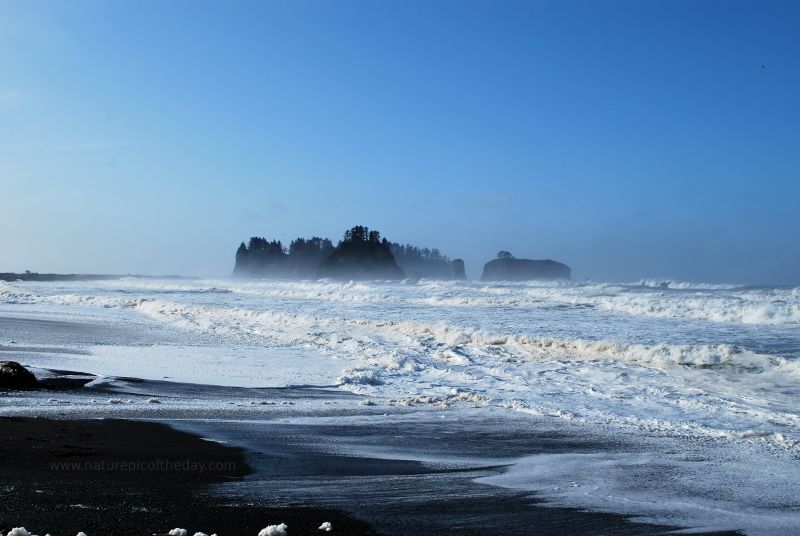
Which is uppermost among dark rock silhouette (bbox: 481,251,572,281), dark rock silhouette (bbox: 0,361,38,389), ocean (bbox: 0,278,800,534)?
dark rock silhouette (bbox: 481,251,572,281)

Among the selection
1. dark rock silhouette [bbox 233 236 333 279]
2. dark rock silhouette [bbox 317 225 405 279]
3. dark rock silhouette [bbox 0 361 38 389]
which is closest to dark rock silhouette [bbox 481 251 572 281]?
dark rock silhouette [bbox 317 225 405 279]

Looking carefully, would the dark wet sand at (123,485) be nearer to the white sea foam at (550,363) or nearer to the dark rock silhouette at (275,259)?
the white sea foam at (550,363)

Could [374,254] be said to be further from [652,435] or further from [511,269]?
[652,435]

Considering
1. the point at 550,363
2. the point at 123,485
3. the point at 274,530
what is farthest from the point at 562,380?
the point at 274,530

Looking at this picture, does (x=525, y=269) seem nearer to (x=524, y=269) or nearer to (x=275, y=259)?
(x=524, y=269)

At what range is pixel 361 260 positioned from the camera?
11044 cm

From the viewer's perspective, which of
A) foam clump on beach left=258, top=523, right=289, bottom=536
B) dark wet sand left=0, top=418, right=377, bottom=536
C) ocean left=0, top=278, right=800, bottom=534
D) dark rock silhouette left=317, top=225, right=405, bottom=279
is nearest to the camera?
foam clump on beach left=258, top=523, right=289, bottom=536

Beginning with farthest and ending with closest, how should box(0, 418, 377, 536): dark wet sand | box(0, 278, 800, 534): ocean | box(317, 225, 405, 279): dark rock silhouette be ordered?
box(317, 225, 405, 279): dark rock silhouette < box(0, 278, 800, 534): ocean < box(0, 418, 377, 536): dark wet sand

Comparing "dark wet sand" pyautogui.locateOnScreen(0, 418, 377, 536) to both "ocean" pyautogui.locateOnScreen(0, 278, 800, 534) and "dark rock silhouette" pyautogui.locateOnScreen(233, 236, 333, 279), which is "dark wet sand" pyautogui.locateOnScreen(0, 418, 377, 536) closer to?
"ocean" pyautogui.locateOnScreen(0, 278, 800, 534)

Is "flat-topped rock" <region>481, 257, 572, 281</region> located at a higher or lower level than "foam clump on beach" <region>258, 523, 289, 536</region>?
higher

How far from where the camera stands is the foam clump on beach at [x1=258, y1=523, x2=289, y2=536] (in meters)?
3.88

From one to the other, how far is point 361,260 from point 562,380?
9961 centimetres

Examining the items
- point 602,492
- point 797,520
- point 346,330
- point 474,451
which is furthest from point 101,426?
point 346,330

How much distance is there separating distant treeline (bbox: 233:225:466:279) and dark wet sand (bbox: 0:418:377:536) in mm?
98951
